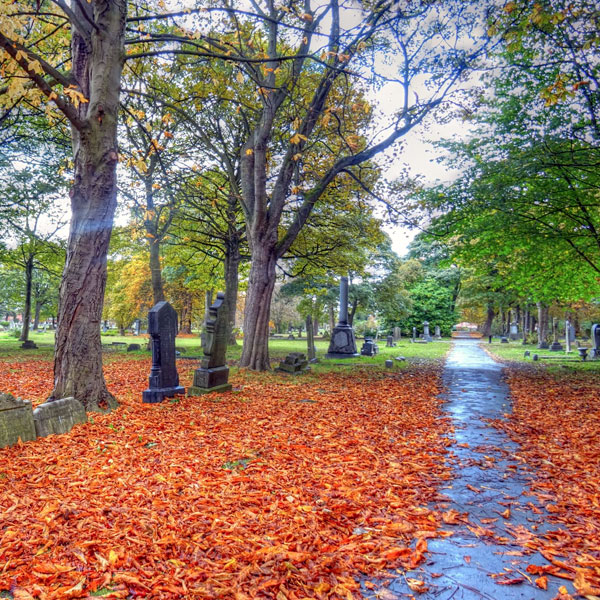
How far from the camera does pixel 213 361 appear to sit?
7.97 meters

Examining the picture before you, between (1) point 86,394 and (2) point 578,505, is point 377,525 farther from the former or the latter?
(1) point 86,394

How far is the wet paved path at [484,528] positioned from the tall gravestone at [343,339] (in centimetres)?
1150

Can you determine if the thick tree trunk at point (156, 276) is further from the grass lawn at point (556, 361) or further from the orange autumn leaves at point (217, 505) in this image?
the grass lawn at point (556, 361)

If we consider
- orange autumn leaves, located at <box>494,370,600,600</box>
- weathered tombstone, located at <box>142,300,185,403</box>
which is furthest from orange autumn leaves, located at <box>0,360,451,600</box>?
weathered tombstone, located at <box>142,300,185,403</box>

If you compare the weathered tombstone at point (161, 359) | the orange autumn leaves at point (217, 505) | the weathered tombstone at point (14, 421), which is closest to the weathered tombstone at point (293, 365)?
the weathered tombstone at point (161, 359)

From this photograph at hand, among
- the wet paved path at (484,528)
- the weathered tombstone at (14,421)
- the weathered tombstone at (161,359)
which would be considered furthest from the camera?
the weathered tombstone at (161,359)

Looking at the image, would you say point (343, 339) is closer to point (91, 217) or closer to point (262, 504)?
point (91, 217)

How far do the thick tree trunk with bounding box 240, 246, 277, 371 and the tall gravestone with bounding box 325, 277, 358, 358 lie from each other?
20.6 feet

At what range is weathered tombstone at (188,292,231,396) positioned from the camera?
782 centimetres

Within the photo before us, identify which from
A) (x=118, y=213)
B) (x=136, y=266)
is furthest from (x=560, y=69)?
(x=136, y=266)

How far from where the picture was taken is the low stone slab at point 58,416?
15.8ft

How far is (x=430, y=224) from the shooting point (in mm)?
11781

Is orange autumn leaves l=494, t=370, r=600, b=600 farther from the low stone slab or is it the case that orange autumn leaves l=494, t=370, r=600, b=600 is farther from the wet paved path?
the low stone slab

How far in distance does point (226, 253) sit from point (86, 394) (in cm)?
1299
